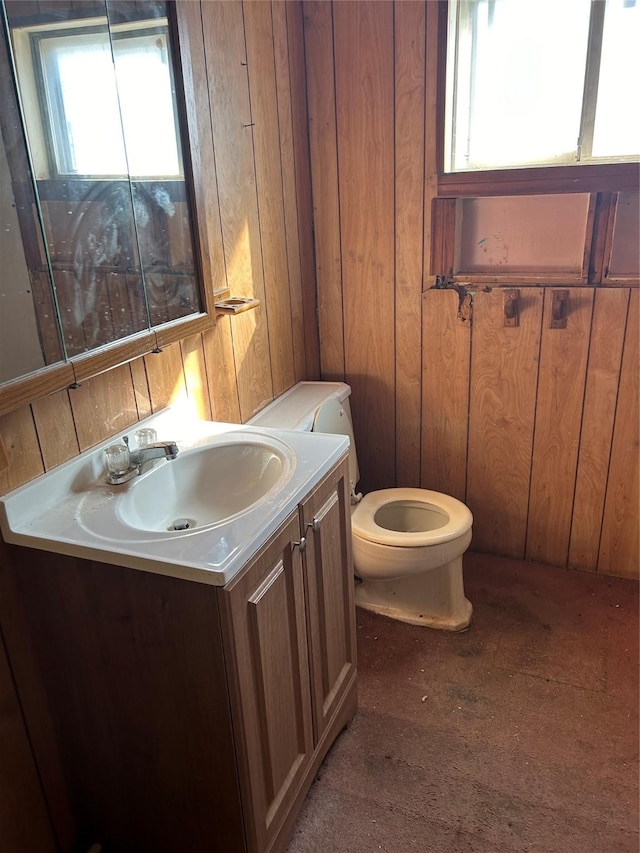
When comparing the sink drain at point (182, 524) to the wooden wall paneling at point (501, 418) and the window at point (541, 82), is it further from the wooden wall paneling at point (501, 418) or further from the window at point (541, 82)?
the window at point (541, 82)

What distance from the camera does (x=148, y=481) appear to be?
1485 mm

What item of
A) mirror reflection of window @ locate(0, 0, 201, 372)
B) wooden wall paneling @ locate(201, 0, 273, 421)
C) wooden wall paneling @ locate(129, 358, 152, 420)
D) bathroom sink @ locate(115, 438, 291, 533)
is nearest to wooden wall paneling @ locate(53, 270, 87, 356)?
mirror reflection of window @ locate(0, 0, 201, 372)

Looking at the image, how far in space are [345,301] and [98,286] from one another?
1.27 m

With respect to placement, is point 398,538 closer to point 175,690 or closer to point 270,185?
point 175,690

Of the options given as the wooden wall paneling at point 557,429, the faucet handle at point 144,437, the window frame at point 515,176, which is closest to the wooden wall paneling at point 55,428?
the faucet handle at point 144,437

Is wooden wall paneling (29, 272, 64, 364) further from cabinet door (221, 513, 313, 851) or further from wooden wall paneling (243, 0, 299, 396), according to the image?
wooden wall paneling (243, 0, 299, 396)

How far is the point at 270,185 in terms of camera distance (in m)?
2.17

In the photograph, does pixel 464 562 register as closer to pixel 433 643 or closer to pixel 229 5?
pixel 433 643

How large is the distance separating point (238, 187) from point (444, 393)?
109 cm

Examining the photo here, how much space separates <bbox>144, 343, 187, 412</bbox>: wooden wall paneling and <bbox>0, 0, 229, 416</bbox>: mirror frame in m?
0.07

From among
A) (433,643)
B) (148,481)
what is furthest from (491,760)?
(148,481)

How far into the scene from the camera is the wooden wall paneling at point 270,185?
6.60ft

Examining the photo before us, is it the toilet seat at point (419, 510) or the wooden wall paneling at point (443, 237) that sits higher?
the wooden wall paneling at point (443, 237)

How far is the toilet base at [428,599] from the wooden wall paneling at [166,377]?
0.99 m
